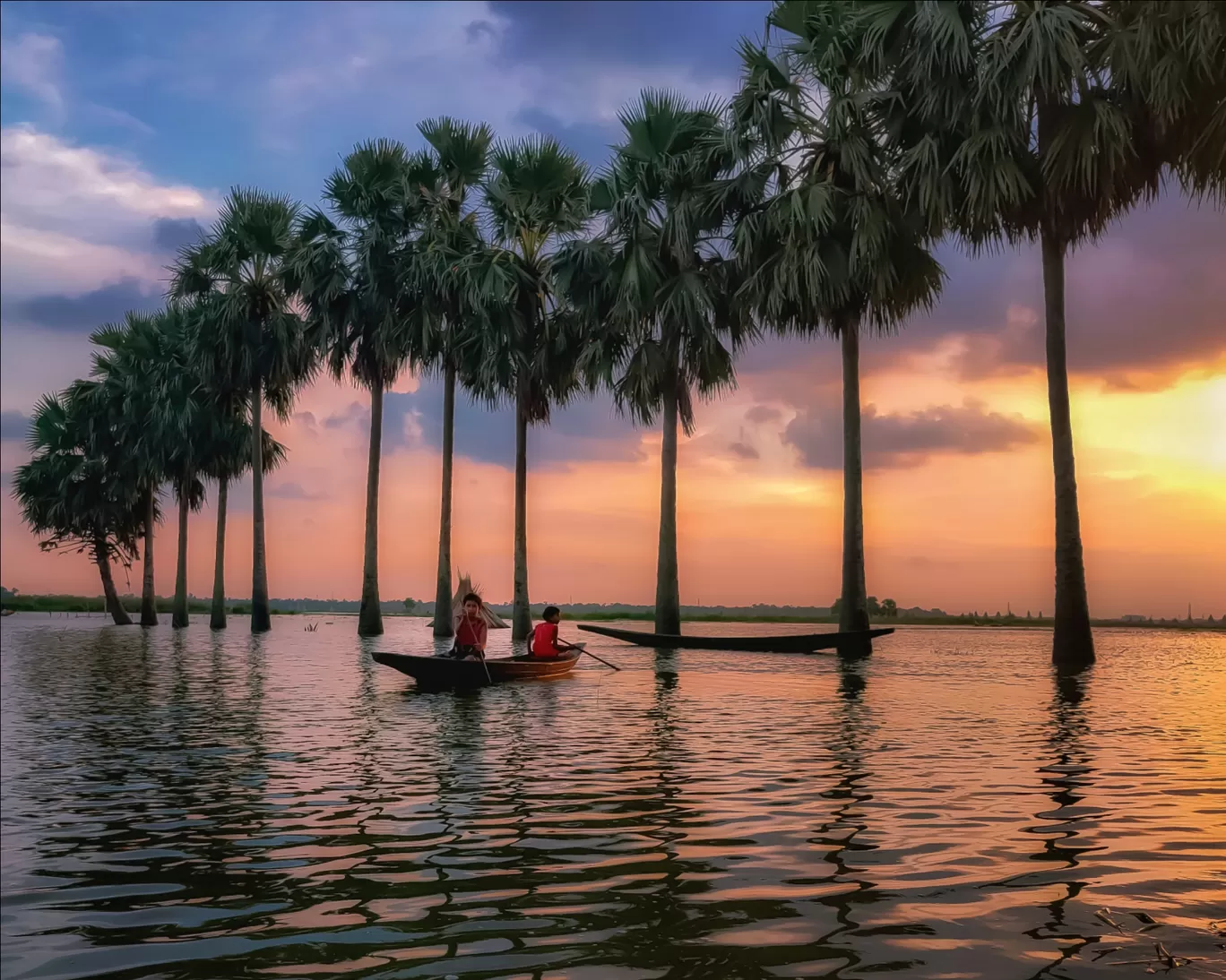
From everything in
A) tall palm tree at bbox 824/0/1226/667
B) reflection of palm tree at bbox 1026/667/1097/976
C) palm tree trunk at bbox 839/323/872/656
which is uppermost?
tall palm tree at bbox 824/0/1226/667

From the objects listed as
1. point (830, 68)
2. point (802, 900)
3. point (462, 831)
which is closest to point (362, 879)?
point (462, 831)

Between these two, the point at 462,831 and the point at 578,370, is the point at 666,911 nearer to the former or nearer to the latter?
the point at 462,831

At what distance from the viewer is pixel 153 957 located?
19.3 ft

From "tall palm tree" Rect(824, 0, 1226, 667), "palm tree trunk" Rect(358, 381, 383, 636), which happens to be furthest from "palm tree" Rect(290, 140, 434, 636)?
"tall palm tree" Rect(824, 0, 1226, 667)

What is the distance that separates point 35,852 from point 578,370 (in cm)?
3435

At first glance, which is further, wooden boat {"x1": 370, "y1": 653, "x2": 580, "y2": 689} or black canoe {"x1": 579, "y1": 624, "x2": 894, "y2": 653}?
black canoe {"x1": 579, "y1": 624, "x2": 894, "y2": 653}

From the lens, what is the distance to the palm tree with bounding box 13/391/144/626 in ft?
223

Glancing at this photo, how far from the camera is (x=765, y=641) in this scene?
113 ft

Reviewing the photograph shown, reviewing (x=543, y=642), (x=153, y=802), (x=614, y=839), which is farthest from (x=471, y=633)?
(x=614, y=839)

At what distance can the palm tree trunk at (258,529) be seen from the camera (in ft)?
167

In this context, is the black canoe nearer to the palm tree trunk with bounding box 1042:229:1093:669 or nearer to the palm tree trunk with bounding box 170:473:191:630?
the palm tree trunk with bounding box 1042:229:1093:669

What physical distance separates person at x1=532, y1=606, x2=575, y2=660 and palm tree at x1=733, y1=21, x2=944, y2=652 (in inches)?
463

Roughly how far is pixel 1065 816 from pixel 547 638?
16.3m

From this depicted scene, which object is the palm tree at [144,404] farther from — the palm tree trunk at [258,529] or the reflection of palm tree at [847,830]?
the reflection of palm tree at [847,830]
